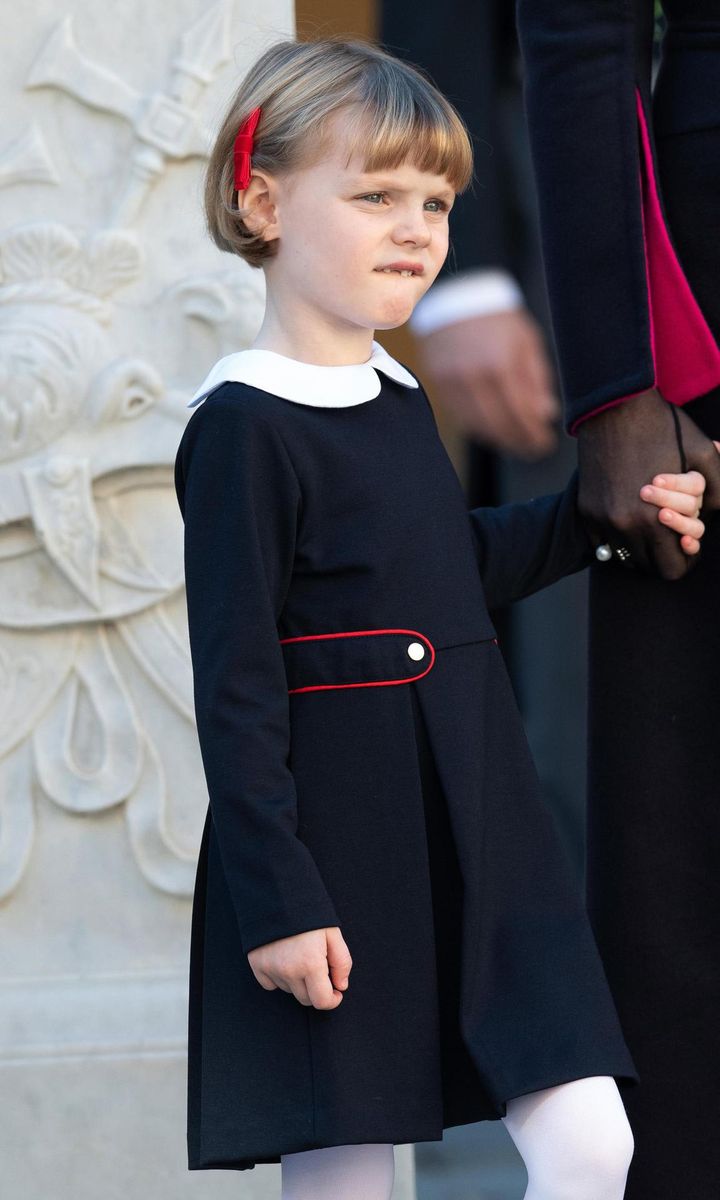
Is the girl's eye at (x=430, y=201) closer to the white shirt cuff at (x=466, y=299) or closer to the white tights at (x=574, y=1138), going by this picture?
the white shirt cuff at (x=466, y=299)

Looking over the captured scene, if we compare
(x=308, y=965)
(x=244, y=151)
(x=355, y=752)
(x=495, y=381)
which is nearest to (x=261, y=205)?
(x=244, y=151)

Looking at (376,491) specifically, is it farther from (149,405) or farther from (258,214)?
(149,405)

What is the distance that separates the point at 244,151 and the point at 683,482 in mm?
513

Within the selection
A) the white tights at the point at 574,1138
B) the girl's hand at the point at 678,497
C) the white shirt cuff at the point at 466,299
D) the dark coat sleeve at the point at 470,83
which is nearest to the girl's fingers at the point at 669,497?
the girl's hand at the point at 678,497

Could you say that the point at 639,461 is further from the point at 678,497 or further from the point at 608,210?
the point at 608,210

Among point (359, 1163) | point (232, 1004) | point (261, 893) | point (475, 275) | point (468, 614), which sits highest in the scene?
point (475, 275)

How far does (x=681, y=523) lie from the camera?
5.20ft

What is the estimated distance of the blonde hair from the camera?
153cm

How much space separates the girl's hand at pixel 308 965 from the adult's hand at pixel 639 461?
48 centimetres

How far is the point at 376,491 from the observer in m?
1.52

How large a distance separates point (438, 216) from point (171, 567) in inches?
37.2

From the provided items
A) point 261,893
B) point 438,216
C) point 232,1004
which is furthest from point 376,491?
point 232,1004

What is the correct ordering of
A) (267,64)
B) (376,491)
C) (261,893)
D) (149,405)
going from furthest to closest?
(149,405) < (267,64) < (376,491) < (261,893)

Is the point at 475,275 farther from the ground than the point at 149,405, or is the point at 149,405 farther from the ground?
the point at 475,275
